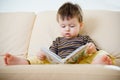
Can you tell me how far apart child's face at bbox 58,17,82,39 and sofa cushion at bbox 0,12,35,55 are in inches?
13.9

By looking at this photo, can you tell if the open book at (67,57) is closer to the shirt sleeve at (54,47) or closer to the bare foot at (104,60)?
the bare foot at (104,60)

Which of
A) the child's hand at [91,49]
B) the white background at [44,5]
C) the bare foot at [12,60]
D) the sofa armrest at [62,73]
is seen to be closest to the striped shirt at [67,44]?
the child's hand at [91,49]

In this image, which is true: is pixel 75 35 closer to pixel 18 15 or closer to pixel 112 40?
pixel 112 40

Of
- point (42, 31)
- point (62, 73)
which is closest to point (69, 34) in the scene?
point (42, 31)

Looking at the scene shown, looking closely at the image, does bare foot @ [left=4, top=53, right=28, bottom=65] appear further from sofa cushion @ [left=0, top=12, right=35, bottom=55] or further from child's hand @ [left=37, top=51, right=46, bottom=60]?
sofa cushion @ [left=0, top=12, right=35, bottom=55]

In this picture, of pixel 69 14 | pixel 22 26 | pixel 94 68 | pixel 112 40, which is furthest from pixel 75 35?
pixel 94 68

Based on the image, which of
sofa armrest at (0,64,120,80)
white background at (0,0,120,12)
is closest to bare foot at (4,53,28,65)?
sofa armrest at (0,64,120,80)

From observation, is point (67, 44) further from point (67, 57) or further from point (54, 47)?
point (67, 57)

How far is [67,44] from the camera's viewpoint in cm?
166

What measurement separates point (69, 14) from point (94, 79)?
2.55 ft

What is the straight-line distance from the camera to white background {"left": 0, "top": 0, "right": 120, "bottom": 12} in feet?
6.67

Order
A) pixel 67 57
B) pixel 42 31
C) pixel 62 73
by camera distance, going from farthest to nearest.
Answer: pixel 42 31
pixel 67 57
pixel 62 73

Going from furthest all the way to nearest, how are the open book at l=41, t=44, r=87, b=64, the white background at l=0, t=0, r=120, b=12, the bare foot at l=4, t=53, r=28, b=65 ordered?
the white background at l=0, t=0, r=120, b=12 < the bare foot at l=4, t=53, r=28, b=65 < the open book at l=41, t=44, r=87, b=64

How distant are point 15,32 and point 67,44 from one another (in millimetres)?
476
